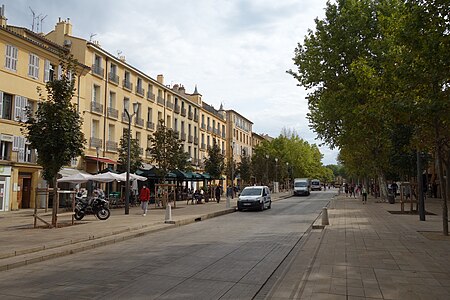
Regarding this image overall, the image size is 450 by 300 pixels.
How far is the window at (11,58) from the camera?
80.4 feet

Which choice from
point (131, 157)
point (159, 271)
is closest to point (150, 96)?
point (131, 157)

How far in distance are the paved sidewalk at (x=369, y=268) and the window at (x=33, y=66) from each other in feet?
73.8

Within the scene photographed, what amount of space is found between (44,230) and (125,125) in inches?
945

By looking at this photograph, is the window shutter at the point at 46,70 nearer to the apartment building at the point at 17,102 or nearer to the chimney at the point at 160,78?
the apartment building at the point at 17,102

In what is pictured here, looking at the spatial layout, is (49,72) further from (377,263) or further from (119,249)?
(377,263)

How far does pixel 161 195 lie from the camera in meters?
28.7

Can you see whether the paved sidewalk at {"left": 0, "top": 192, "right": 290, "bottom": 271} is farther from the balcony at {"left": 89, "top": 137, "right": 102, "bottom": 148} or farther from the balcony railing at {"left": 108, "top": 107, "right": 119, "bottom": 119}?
the balcony railing at {"left": 108, "top": 107, "right": 119, "bottom": 119}

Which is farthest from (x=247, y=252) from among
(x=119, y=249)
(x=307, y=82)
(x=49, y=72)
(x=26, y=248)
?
(x=49, y=72)

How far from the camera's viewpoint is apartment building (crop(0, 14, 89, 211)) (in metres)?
24.2

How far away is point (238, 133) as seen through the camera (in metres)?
75.1

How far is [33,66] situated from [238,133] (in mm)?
51111

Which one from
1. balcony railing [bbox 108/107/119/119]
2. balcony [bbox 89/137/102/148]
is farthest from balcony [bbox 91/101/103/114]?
balcony [bbox 89/137/102/148]

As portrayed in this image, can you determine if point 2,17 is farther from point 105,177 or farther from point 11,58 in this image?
point 105,177

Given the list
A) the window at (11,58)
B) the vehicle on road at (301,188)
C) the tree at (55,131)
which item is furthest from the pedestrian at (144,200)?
the vehicle on road at (301,188)
